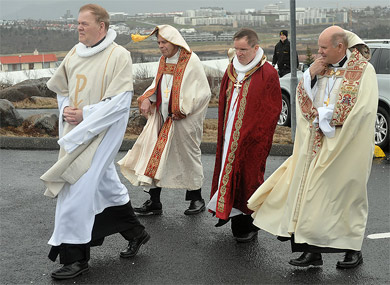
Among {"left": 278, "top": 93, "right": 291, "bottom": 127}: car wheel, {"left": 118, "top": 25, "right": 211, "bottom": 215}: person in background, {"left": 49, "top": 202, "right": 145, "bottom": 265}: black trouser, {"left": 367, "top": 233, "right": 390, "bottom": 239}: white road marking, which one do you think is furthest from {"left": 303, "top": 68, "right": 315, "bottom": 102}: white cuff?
{"left": 278, "top": 93, "right": 291, "bottom": 127}: car wheel

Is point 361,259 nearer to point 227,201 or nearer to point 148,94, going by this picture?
point 227,201

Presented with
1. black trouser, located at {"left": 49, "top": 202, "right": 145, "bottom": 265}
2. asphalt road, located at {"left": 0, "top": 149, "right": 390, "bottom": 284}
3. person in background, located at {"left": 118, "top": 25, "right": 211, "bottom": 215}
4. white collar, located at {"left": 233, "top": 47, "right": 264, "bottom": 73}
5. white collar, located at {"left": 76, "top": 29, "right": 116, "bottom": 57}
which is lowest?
asphalt road, located at {"left": 0, "top": 149, "right": 390, "bottom": 284}

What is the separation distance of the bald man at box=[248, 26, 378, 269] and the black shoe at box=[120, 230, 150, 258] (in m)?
1.14

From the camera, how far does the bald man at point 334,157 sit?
594 cm

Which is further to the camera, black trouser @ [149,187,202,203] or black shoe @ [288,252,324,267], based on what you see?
black trouser @ [149,187,202,203]

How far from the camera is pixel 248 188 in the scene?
22.6 ft

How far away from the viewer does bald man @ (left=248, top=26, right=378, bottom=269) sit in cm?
594

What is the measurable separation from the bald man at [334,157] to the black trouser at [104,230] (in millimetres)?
1242

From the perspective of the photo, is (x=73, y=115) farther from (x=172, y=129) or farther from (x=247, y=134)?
(x=172, y=129)

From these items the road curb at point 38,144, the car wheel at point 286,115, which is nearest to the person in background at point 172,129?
the road curb at point 38,144

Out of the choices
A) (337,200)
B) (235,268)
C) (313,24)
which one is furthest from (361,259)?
(313,24)

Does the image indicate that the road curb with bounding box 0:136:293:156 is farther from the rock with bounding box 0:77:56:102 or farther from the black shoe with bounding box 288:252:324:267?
the rock with bounding box 0:77:56:102

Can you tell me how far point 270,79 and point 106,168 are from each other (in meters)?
1.80

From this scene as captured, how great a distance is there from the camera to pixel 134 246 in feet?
21.1
